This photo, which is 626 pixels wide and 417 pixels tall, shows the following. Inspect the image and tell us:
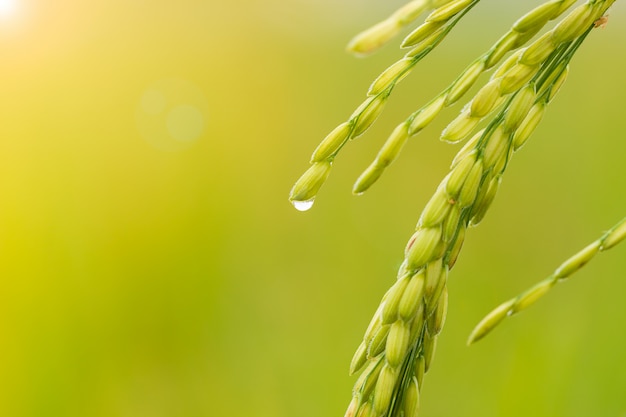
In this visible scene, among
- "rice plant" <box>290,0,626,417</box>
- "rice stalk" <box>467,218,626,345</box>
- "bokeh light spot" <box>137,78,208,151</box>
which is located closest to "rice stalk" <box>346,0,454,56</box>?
"rice plant" <box>290,0,626,417</box>

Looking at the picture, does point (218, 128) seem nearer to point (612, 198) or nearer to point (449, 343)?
point (449, 343)

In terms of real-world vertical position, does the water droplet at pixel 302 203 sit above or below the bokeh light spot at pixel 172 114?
below

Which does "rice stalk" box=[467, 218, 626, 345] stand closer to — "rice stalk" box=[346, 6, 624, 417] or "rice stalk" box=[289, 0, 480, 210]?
"rice stalk" box=[346, 6, 624, 417]

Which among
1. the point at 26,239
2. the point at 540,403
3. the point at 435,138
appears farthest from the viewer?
the point at 435,138

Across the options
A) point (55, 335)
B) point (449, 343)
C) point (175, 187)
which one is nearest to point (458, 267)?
point (449, 343)

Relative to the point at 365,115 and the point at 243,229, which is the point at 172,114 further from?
the point at 365,115

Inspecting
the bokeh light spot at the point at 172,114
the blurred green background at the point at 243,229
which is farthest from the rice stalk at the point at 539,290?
the bokeh light spot at the point at 172,114

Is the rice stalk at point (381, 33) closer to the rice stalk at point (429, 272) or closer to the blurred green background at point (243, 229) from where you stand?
the rice stalk at point (429, 272)
